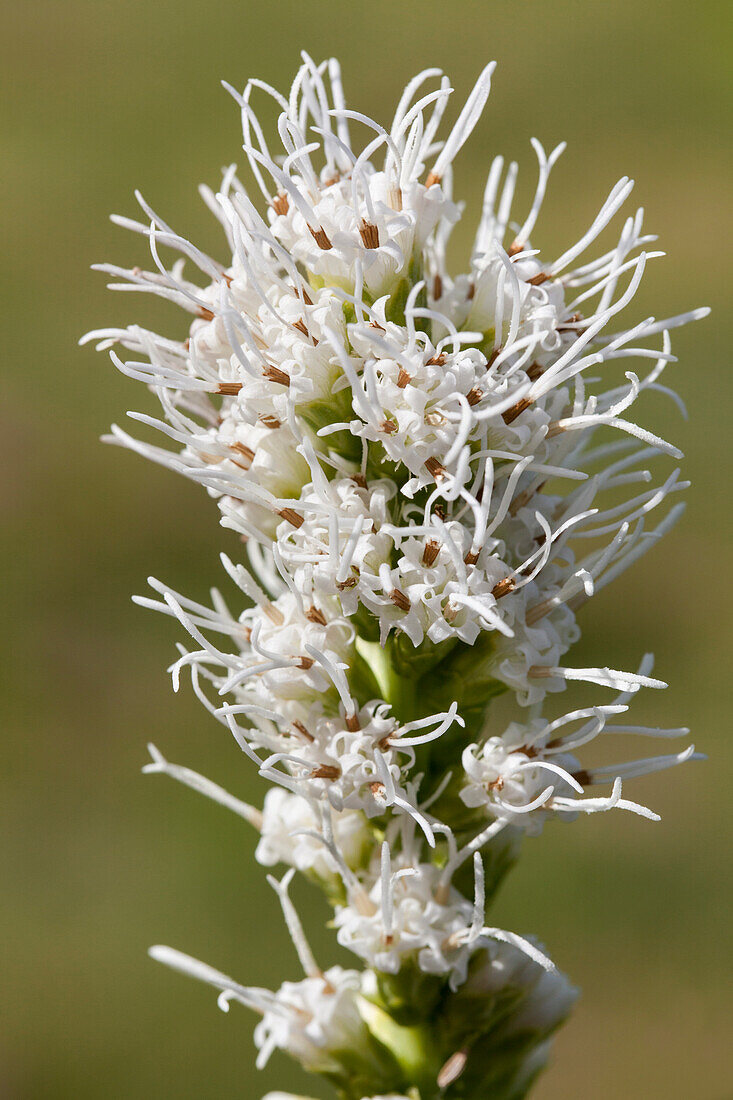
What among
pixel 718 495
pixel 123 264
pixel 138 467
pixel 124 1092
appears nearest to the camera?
pixel 124 1092

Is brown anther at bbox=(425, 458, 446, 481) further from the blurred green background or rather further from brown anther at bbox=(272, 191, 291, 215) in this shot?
the blurred green background

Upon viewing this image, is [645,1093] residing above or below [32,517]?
below

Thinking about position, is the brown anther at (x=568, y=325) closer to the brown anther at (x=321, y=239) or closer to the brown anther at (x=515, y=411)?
the brown anther at (x=515, y=411)

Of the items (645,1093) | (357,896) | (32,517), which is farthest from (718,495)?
(357,896)

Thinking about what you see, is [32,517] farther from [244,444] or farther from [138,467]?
[244,444]

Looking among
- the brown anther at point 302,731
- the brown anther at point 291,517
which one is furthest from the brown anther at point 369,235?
the brown anther at point 302,731

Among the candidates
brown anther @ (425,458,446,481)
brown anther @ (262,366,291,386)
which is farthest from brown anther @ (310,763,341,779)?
brown anther @ (262,366,291,386)
